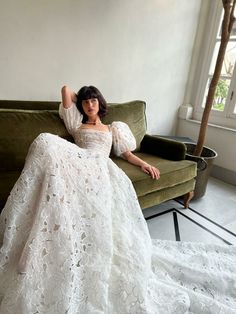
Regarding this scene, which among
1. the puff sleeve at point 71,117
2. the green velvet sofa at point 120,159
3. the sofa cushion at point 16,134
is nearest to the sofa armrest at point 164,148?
the green velvet sofa at point 120,159

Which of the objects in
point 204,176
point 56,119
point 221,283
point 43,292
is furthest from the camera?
point 204,176

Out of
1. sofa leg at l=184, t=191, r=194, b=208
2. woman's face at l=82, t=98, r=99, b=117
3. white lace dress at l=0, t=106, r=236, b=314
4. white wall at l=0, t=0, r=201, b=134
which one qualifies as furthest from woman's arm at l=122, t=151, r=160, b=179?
white wall at l=0, t=0, r=201, b=134

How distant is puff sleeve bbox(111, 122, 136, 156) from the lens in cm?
179

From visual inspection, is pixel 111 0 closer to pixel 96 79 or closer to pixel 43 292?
pixel 96 79

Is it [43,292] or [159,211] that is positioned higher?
[43,292]

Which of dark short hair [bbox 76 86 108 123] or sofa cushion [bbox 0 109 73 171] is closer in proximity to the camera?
sofa cushion [bbox 0 109 73 171]

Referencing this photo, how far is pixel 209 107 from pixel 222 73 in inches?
36.5

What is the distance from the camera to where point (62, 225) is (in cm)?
103

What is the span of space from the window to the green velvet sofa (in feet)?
3.94

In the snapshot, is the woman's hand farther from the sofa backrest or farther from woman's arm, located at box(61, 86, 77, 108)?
woman's arm, located at box(61, 86, 77, 108)

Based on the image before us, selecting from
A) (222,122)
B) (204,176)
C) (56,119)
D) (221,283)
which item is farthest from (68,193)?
(222,122)

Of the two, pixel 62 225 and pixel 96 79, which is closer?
pixel 62 225

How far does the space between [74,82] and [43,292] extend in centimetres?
174

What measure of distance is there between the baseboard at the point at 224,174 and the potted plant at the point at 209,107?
54cm
